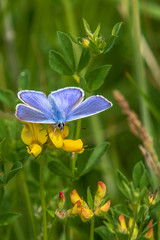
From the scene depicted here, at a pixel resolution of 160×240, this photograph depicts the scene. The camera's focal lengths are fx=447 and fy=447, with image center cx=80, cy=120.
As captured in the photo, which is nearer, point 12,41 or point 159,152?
point 159,152

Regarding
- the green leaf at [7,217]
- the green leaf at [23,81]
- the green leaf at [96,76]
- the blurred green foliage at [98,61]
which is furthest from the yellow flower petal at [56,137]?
the blurred green foliage at [98,61]

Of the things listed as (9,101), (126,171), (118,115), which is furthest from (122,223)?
(118,115)

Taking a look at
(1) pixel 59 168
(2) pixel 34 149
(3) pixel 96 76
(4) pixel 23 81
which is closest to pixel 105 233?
(1) pixel 59 168

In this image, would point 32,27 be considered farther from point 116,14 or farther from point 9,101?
point 9,101

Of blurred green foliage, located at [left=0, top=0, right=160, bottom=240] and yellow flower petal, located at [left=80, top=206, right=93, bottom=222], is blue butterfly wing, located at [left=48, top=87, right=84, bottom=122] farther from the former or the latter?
blurred green foliage, located at [left=0, top=0, right=160, bottom=240]

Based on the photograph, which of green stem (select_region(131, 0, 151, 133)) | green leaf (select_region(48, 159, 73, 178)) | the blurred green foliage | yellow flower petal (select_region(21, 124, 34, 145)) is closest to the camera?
yellow flower petal (select_region(21, 124, 34, 145))

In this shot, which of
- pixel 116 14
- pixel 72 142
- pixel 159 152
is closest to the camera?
pixel 72 142

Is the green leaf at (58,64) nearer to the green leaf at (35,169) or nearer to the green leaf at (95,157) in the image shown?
the green leaf at (95,157)

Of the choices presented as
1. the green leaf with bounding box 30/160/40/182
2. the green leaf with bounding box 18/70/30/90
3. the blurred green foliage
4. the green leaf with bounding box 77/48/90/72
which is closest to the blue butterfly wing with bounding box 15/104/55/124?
the green leaf with bounding box 77/48/90/72
